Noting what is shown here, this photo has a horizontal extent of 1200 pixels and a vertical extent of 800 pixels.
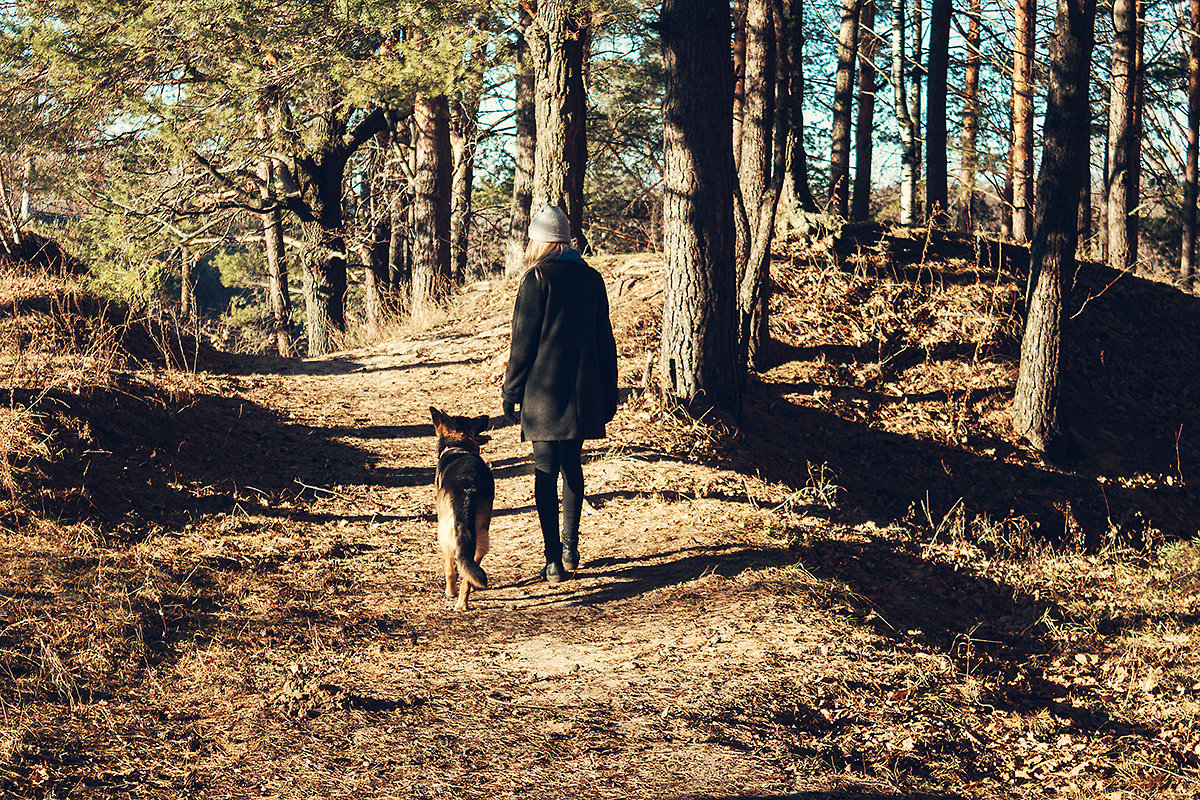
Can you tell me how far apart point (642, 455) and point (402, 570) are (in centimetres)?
274

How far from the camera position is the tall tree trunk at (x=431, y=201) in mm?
17891

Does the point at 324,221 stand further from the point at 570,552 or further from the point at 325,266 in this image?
the point at 570,552

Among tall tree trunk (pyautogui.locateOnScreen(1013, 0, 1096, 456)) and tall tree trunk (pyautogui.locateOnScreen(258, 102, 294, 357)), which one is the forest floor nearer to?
tall tree trunk (pyautogui.locateOnScreen(1013, 0, 1096, 456))

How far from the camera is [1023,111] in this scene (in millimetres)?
19781

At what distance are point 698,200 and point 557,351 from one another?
3.99m

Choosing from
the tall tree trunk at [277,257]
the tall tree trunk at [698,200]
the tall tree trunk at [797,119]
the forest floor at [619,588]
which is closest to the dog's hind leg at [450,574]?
the forest floor at [619,588]

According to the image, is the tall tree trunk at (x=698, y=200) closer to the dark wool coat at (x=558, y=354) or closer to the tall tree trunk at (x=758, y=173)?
the tall tree trunk at (x=758, y=173)

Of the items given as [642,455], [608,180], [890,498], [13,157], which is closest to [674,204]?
[642,455]

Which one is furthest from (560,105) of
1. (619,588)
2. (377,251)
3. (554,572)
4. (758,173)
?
(377,251)

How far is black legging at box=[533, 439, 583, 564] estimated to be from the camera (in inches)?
218

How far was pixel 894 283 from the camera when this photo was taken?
12492 mm

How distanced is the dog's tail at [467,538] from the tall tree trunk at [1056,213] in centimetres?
797

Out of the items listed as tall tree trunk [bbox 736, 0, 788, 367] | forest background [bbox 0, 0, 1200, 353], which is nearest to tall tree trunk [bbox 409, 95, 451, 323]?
forest background [bbox 0, 0, 1200, 353]

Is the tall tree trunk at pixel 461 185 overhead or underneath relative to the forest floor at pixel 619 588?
overhead
